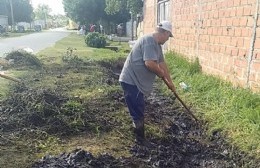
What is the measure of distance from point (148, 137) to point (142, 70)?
3.34ft

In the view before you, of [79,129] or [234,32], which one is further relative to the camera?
[234,32]

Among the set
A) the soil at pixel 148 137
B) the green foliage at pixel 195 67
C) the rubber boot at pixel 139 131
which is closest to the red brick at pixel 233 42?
the soil at pixel 148 137

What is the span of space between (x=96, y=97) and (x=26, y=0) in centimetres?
5543

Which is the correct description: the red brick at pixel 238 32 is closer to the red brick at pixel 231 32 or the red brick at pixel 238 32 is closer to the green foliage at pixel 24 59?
the red brick at pixel 231 32

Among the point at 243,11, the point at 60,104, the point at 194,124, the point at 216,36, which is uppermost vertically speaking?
the point at 243,11

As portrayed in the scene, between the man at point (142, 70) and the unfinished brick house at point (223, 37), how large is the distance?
1589 millimetres

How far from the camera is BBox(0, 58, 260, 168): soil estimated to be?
11.4ft

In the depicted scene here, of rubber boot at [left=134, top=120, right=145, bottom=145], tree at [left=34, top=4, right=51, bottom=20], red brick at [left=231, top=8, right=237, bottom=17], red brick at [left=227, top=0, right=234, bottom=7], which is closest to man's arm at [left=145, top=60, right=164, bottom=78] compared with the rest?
rubber boot at [left=134, top=120, right=145, bottom=145]

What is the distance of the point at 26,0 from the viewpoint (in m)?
55.8

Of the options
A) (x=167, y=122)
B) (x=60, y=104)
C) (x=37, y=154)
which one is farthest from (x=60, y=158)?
(x=167, y=122)

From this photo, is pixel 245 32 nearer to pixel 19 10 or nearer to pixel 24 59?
pixel 24 59

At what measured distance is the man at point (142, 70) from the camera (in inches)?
160

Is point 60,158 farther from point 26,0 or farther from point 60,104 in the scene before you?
point 26,0

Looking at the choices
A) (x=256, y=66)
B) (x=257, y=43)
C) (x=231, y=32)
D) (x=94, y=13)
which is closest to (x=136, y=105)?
(x=256, y=66)
